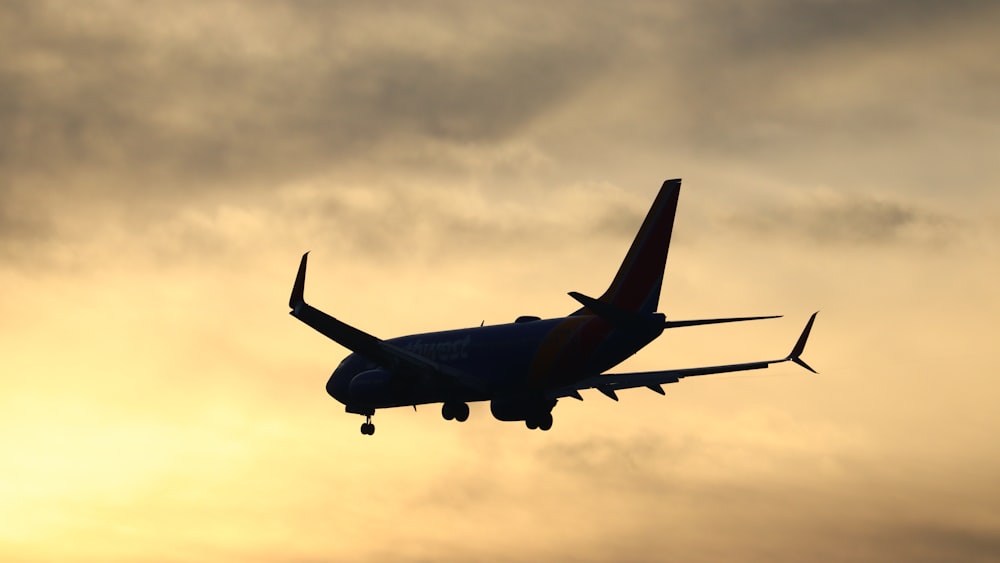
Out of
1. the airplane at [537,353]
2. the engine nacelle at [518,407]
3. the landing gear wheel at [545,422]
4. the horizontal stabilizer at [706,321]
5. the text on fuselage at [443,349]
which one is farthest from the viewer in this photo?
the text on fuselage at [443,349]

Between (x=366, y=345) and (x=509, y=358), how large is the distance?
6.79 m

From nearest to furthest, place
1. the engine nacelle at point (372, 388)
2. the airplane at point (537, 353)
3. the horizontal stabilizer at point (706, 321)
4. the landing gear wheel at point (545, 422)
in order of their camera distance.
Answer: the horizontal stabilizer at point (706, 321), the airplane at point (537, 353), the landing gear wheel at point (545, 422), the engine nacelle at point (372, 388)

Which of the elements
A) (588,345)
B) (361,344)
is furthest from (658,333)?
(361,344)

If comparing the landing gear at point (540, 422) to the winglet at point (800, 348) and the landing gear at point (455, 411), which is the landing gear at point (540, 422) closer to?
the landing gear at point (455, 411)

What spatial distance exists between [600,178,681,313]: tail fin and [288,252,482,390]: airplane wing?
8.20 metres

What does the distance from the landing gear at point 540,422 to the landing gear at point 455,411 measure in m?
2.95

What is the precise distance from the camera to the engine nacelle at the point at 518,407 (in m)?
67.5

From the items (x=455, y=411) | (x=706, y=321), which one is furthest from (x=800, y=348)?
(x=455, y=411)

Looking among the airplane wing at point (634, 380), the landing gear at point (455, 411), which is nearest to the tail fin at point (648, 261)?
the airplane wing at point (634, 380)

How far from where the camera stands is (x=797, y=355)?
64250mm

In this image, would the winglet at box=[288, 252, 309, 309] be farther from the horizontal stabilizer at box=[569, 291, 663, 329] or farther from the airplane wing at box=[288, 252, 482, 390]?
the horizontal stabilizer at box=[569, 291, 663, 329]

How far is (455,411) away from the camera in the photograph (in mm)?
68438

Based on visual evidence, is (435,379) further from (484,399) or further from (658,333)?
(658,333)

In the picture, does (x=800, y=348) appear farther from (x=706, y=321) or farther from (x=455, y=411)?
(x=455, y=411)
